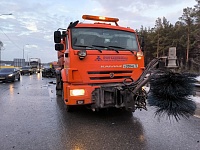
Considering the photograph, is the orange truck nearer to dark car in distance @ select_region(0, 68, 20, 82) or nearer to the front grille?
the front grille

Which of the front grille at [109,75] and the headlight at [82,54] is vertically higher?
the headlight at [82,54]

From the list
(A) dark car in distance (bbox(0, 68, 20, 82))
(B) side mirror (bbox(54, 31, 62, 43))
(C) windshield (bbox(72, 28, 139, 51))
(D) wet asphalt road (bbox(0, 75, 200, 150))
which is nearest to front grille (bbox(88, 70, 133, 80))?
(C) windshield (bbox(72, 28, 139, 51))

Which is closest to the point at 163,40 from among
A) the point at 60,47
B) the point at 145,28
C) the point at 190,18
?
the point at 190,18

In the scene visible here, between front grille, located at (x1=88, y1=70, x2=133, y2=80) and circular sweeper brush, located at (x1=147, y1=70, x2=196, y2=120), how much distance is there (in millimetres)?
1963

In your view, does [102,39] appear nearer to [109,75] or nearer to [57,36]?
[109,75]

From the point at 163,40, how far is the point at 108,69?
58.9 metres

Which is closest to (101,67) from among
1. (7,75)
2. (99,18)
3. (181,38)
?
(99,18)

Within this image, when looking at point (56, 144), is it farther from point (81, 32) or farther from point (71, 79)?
point (81, 32)

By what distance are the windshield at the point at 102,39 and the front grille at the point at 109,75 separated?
71 cm

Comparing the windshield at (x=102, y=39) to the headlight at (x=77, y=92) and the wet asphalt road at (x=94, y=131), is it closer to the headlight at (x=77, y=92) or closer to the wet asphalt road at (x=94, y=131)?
the headlight at (x=77, y=92)

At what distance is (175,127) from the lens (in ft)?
19.3

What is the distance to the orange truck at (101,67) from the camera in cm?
629

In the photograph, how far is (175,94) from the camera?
4.71 meters

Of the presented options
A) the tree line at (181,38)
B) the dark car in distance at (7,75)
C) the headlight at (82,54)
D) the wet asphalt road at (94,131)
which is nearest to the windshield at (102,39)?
the headlight at (82,54)
